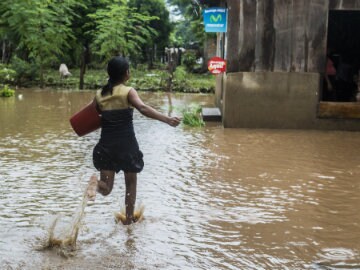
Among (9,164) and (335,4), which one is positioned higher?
(335,4)

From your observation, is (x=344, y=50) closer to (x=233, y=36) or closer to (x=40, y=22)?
(x=233, y=36)

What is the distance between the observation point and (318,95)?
37.3 ft

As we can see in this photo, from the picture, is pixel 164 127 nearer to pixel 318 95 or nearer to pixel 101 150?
pixel 318 95

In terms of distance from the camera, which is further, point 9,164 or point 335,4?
point 335,4

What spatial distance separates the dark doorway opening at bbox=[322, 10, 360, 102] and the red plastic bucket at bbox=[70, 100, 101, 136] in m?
11.3

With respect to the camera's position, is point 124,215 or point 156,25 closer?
point 124,215

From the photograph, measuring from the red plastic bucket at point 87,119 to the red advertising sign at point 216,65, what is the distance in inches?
295

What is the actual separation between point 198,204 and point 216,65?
22.8 feet

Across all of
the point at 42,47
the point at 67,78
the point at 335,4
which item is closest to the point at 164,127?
the point at 335,4

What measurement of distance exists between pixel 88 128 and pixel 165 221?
1.25 meters

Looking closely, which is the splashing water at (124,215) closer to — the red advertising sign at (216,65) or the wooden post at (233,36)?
the wooden post at (233,36)

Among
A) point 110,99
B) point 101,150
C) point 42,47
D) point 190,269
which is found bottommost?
point 190,269

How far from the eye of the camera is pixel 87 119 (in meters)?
4.78

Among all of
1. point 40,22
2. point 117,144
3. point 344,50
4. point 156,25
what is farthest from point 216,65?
point 156,25
